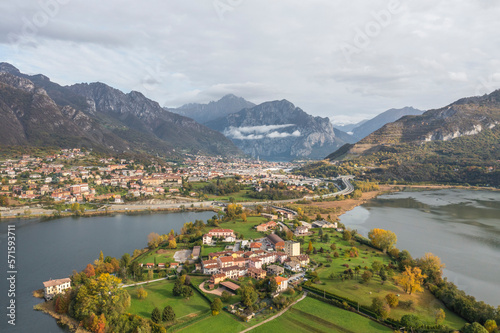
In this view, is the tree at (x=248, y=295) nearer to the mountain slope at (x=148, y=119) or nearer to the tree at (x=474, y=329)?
the tree at (x=474, y=329)

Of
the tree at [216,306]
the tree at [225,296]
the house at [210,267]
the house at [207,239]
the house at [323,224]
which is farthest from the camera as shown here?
the house at [323,224]

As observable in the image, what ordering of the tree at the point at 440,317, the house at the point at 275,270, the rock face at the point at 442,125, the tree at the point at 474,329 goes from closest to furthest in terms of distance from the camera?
the tree at the point at 474,329 → the tree at the point at 440,317 → the house at the point at 275,270 → the rock face at the point at 442,125

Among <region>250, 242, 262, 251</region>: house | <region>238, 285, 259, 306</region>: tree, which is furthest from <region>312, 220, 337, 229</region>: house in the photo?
<region>238, 285, 259, 306</region>: tree

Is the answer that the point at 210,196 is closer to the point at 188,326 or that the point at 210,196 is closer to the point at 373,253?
the point at 373,253

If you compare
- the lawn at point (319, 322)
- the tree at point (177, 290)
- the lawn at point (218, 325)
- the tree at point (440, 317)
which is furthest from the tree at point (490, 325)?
the tree at point (177, 290)

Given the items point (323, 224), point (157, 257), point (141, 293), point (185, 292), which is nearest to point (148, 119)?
point (323, 224)

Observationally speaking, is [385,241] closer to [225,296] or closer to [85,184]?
[225,296]

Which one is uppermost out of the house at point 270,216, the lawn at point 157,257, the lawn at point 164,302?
the house at point 270,216
